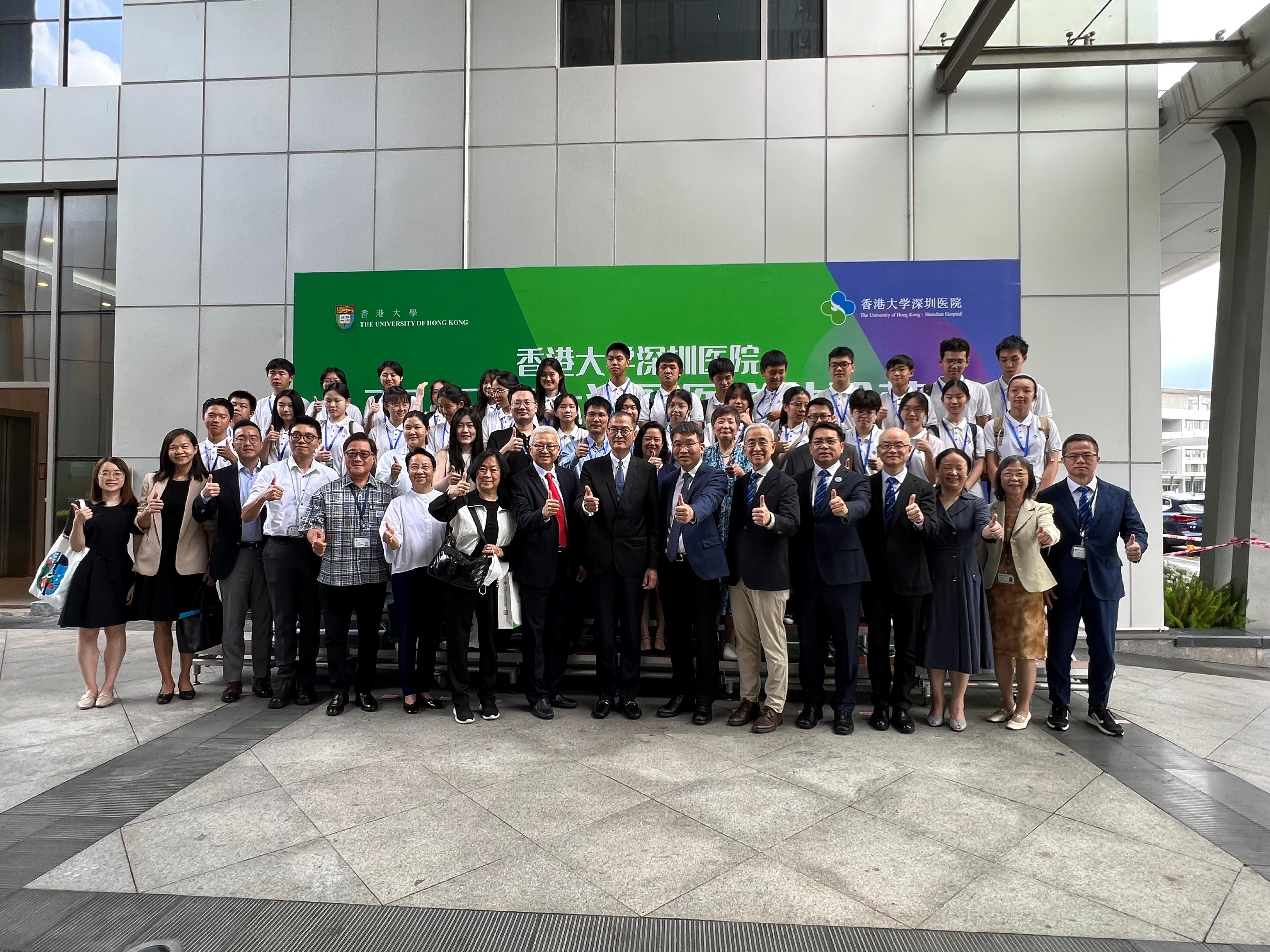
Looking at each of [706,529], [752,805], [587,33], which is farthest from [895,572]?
[587,33]

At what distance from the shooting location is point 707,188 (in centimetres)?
748

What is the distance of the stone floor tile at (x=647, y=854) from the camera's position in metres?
2.58

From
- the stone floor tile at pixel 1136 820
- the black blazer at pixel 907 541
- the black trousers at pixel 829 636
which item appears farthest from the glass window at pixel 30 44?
the stone floor tile at pixel 1136 820

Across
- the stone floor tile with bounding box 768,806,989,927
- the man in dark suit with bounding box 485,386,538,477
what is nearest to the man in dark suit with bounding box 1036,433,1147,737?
the stone floor tile with bounding box 768,806,989,927

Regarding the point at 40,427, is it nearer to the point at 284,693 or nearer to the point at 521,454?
the point at 284,693

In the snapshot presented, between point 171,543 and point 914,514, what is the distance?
4900mm

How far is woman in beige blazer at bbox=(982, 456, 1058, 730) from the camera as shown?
14.5ft

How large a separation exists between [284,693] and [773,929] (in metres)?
3.72

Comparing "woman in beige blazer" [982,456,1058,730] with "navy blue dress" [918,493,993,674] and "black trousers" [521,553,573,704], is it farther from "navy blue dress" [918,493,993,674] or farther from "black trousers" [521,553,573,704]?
"black trousers" [521,553,573,704]

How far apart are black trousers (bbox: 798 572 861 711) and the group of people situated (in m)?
0.02

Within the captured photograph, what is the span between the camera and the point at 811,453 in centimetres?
460

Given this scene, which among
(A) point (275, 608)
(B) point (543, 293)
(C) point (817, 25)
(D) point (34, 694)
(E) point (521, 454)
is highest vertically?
(C) point (817, 25)

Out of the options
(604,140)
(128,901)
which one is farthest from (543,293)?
(128,901)

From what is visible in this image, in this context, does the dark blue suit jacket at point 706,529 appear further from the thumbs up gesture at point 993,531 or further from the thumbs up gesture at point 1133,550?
the thumbs up gesture at point 1133,550
